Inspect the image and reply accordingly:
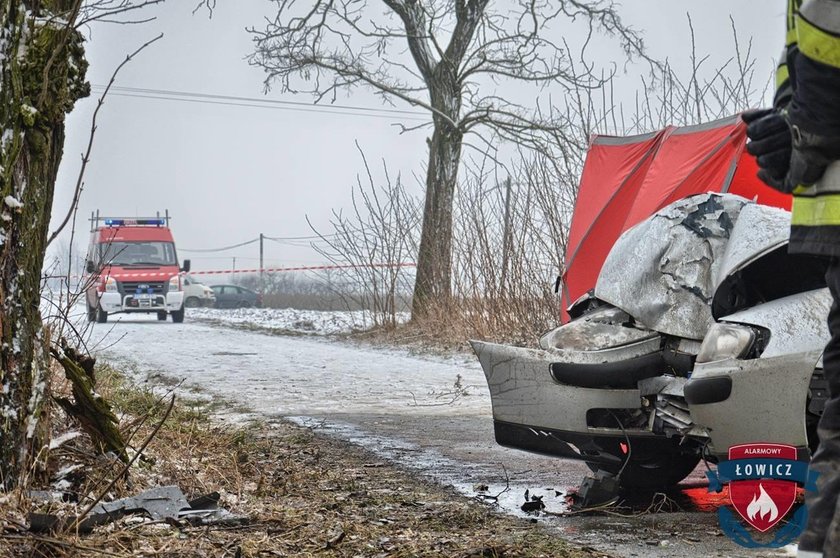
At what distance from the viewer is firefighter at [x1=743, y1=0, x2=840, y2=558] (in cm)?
206

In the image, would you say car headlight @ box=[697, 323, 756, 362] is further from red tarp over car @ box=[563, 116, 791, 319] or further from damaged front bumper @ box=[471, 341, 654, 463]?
red tarp over car @ box=[563, 116, 791, 319]

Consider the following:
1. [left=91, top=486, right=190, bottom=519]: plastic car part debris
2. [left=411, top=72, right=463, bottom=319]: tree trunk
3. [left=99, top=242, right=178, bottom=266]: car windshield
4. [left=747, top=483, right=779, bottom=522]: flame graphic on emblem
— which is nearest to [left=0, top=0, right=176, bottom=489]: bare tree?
[left=91, top=486, right=190, bottom=519]: plastic car part debris

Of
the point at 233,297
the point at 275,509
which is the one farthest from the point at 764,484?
the point at 233,297

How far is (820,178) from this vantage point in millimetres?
2197

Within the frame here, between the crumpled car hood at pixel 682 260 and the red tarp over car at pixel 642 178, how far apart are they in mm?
1620

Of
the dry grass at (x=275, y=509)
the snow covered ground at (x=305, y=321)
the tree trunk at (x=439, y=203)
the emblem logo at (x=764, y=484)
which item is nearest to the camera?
the dry grass at (x=275, y=509)

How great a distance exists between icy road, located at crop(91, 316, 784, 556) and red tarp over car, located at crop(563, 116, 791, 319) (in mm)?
1547

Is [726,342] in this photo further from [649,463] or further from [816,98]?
Answer: [816,98]

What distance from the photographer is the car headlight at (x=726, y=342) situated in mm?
3746

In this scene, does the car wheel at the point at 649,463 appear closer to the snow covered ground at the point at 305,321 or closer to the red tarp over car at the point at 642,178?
the red tarp over car at the point at 642,178

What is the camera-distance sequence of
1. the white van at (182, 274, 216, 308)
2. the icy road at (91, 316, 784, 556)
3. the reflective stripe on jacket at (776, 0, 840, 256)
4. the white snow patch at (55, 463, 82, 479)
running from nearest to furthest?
the reflective stripe on jacket at (776, 0, 840, 256) < the white snow patch at (55, 463, 82, 479) < the icy road at (91, 316, 784, 556) < the white van at (182, 274, 216, 308)

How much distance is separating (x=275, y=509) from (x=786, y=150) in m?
2.75

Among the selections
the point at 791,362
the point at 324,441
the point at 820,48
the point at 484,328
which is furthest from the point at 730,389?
the point at 484,328

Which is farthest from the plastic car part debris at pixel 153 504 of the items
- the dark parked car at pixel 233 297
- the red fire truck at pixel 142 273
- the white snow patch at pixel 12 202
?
the dark parked car at pixel 233 297
